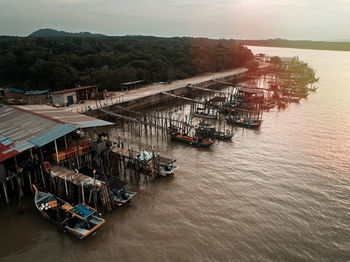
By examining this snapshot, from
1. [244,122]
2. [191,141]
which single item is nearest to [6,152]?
[191,141]

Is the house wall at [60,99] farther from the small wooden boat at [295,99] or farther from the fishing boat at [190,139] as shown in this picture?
the small wooden boat at [295,99]

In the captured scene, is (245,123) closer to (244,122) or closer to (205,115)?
(244,122)

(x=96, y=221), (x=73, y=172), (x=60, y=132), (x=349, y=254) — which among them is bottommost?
(x=349, y=254)

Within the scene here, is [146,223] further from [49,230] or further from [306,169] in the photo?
[306,169]

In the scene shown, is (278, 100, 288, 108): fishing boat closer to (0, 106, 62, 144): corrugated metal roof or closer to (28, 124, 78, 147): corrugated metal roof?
(28, 124, 78, 147): corrugated metal roof

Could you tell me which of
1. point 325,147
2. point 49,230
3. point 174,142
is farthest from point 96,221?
point 325,147
